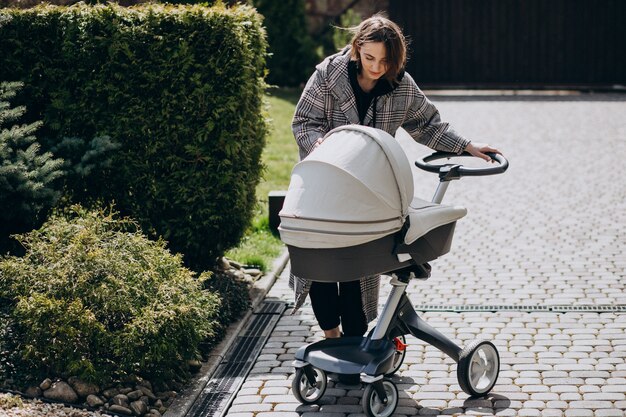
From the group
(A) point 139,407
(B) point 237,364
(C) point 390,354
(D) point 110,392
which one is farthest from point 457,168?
(D) point 110,392

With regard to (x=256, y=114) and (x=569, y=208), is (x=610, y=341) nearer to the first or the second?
(x=256, y=114)

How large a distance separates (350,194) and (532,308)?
2.52 meters

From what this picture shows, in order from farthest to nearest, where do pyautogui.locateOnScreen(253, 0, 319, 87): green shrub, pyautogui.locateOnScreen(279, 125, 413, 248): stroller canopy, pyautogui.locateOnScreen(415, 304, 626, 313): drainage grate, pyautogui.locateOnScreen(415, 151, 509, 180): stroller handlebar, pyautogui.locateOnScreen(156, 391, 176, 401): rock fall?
pyautogui.locateOnScreen(253, 0, 319, 87): green shrub, pyautogui.locateOnScreen(415, 304, 626, 313): drainage grate, pyautogui.locateOnScreen(156, 391, 176, 401): rock, pyautogui.locateOnScreen(415, 151, 509, 180): stroller handlebar, pyautogui.locateOnScreen(279, 125, 413, 248): stroller canopy

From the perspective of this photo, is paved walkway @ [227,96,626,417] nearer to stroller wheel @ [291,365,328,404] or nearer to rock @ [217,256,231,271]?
stroller wheel @ [291,365,328,404]

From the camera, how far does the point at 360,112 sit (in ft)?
16.5

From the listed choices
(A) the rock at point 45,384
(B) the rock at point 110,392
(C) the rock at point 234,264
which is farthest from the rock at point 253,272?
(A) the rock at point 45,384

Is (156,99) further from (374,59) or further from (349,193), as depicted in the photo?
(349,193)

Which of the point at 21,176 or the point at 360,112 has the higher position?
the point at 360,112

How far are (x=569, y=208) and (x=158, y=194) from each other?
4.37 metres

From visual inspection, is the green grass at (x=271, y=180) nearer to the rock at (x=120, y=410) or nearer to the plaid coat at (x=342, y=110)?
the plaid coat at (x=342, y=110)

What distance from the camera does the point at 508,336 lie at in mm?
5828

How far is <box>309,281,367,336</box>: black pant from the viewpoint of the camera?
16.8 ft

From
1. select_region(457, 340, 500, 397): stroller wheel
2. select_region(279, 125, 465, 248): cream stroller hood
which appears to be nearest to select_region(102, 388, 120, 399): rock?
select_region(279, 125, 465, 248): cream stroller hood

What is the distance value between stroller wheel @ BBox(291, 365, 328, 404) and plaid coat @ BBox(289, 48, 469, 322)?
428mm
